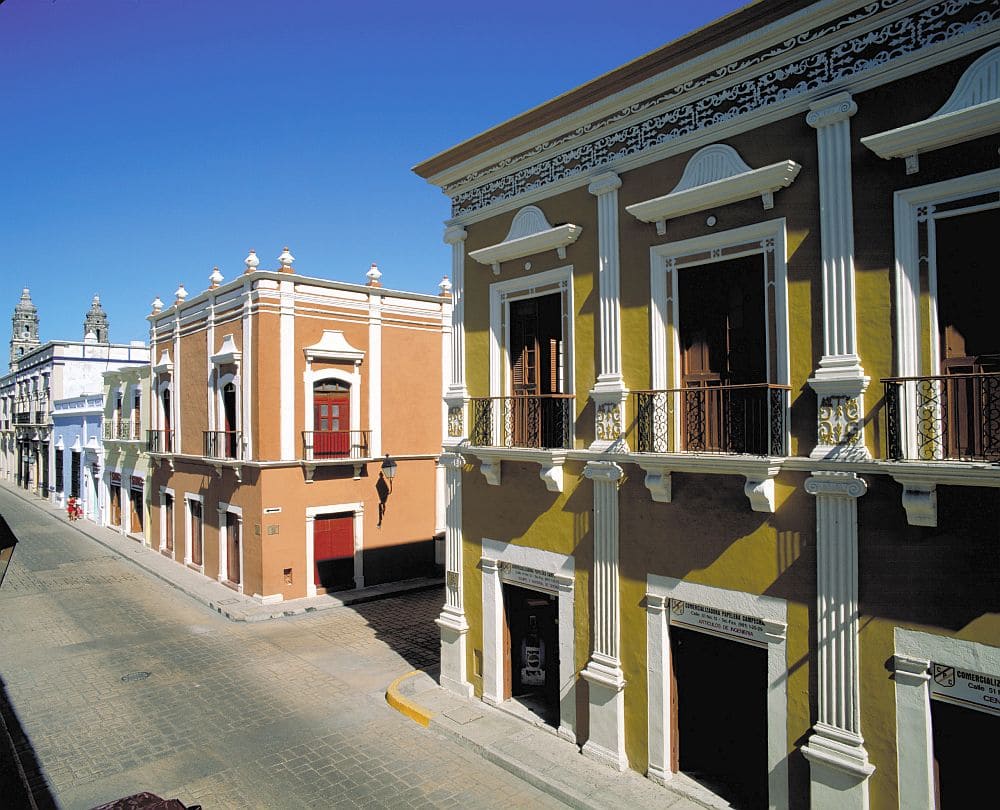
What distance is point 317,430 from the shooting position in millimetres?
17156

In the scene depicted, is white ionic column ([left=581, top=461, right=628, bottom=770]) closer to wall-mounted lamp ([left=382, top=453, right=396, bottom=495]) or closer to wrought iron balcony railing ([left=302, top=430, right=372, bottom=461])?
wall-mounted lamp ([left=382, top=453, right=396, bottom=495])

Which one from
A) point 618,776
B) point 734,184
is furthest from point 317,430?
point 734,184

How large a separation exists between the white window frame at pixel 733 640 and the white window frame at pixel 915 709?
979 millimetres

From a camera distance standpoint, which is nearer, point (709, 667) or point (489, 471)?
point (709, 667)

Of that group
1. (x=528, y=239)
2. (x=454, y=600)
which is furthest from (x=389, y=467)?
(x=528, y=239)

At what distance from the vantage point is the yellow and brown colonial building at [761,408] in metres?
5.63

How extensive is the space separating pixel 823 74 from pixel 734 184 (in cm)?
121

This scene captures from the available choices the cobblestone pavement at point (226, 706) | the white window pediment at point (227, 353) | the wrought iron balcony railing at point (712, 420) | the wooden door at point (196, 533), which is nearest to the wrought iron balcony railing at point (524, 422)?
the wrought iron balcony railing at point (712, 420)

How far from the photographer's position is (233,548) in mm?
17609

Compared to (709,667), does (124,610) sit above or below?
below

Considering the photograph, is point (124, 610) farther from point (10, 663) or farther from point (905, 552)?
point (905, 552)

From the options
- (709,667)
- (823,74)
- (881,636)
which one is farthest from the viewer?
(709,667)

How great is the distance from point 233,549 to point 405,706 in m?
9.45

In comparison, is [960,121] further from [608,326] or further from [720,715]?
[720,715]
